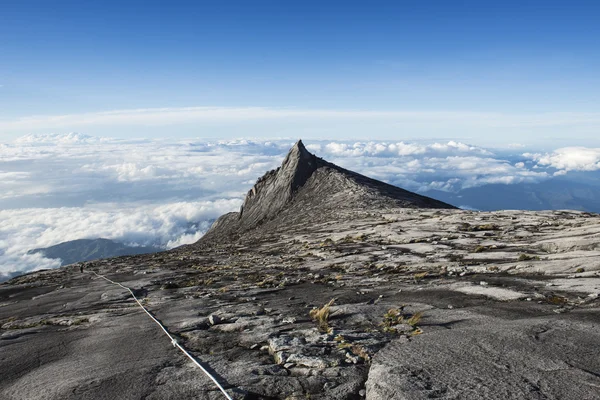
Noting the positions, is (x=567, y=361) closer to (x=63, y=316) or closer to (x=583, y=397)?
(x=583, y=397)

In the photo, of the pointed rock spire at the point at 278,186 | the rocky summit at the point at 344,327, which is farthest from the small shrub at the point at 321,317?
the pointed rock spire at the point at 278,186

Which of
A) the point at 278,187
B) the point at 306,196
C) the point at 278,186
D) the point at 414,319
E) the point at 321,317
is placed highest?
the point at 414,319

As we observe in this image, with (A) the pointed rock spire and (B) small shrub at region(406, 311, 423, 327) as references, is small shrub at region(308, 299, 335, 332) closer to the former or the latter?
(B) small shrub at region(406, 311, 423, 327)

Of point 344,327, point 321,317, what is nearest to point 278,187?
point 321,317

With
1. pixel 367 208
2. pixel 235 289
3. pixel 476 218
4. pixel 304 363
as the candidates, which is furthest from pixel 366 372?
pixel 367 208

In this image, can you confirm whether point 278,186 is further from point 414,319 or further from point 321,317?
point 414,319

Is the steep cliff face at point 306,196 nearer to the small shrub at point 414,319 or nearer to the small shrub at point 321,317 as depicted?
the small shrub at point 321,317

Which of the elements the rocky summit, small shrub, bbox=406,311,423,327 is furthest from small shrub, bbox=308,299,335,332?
small shrub, bbox=406,311,423,327
